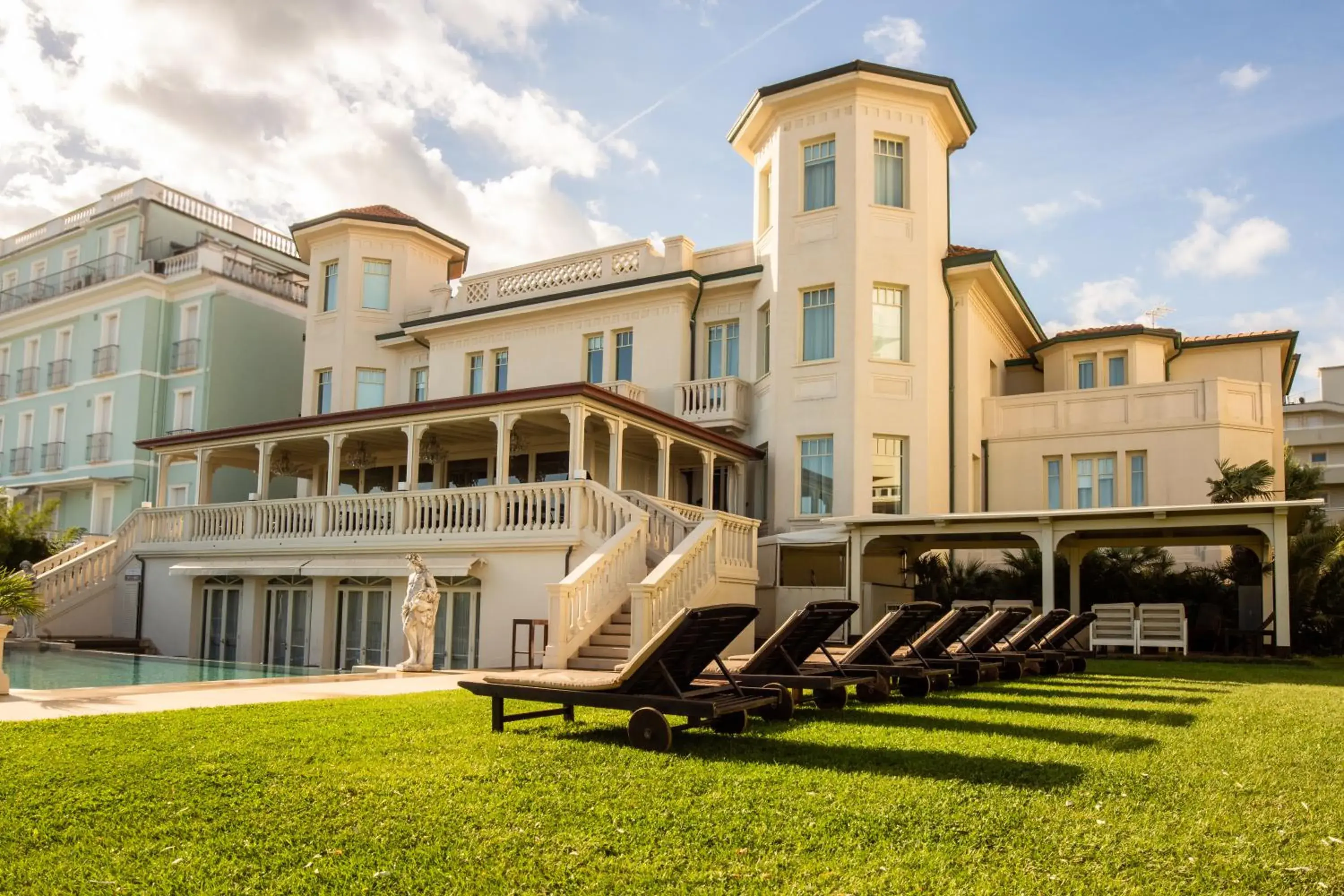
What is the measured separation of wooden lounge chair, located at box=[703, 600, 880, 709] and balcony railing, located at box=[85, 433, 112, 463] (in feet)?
109

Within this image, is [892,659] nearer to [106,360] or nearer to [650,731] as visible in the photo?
[650,731]

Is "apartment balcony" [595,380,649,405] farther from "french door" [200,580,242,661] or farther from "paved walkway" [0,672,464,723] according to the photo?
"paved walkway" [0,672,464,723]

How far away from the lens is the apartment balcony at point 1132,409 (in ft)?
82.1

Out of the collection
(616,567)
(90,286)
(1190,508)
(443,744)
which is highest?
(90,286)

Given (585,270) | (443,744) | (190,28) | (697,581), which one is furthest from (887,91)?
(443,744)

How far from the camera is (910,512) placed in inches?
953

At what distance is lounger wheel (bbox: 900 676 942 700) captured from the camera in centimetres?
1138

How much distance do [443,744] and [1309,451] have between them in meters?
69.4

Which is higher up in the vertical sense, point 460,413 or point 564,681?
point 460,413

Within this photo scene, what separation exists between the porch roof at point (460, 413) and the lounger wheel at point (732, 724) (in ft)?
38.3

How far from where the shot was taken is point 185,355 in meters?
36.7

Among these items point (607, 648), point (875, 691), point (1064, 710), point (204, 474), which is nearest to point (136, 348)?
point (204, 474)

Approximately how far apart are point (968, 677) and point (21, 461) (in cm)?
3900

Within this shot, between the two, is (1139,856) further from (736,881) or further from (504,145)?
(504,145)
